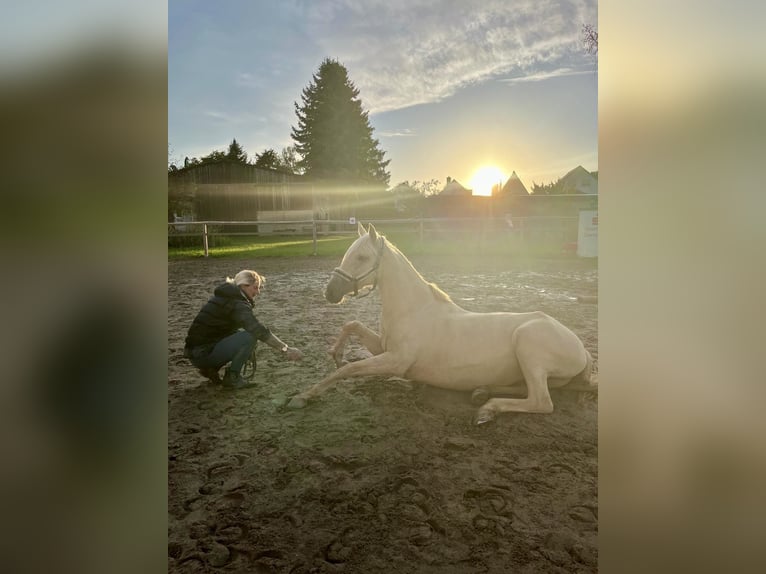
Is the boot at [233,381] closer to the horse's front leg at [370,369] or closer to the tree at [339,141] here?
the horse's front leg at [370,369]

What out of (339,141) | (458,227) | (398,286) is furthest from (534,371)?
(458,227)

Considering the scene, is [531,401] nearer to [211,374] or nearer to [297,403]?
[297,403]

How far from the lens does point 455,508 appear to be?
5.75 ft

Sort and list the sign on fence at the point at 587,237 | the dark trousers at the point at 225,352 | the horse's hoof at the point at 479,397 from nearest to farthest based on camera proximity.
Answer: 1. the horse's hoof at the point at 479,397
2. the dark trousers at the point at 225,352
3. the sign on fence at the point at 587,237

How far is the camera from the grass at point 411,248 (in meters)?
9.59

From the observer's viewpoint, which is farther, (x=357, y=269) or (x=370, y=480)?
(x=357, y=269)

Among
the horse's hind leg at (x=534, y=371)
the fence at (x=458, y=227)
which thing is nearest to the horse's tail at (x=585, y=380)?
the horse's hind leg at (x=534, y=371)

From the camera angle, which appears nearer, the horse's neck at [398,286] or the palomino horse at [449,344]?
the palomino horse at [449,344]

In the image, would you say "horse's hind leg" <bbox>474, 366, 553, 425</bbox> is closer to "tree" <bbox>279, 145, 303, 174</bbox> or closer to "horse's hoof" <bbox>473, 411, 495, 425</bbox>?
"horse's hoof" <bbox>473, 411, 495, 425</bbox>

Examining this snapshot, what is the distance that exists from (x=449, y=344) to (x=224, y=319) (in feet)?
5.01

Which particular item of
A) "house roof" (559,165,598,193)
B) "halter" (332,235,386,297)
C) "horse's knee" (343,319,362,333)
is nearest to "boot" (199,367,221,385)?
"horse's knee" (343,319,362,333)

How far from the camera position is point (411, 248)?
387 inches

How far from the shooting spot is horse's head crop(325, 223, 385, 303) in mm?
2779

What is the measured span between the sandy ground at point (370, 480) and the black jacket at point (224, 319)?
0.42m
